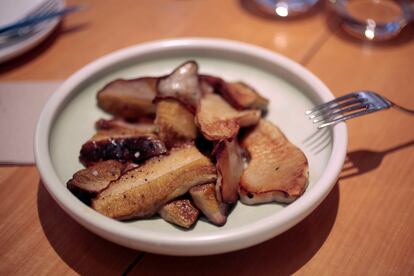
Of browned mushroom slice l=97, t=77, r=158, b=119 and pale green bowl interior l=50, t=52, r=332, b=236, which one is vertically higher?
browned mushroom slice l=97, t=77, r=158, b=119

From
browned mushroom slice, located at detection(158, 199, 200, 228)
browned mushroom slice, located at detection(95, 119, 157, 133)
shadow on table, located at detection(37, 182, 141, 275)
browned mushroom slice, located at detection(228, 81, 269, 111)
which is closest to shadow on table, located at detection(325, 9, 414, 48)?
browned mushroom slice, located at detection(228, 81, 269, 111)

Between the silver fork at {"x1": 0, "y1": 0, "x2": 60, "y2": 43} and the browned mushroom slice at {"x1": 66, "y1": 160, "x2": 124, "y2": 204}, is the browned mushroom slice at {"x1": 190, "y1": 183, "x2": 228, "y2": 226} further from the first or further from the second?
the silver fork at {"x1": 0, "y1": 0, "x2": 60, "y2": 43}

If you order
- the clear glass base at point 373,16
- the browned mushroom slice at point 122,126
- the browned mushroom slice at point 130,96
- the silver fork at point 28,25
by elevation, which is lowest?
the clear glass base at point 373,16

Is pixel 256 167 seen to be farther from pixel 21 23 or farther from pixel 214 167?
pixel 21 23

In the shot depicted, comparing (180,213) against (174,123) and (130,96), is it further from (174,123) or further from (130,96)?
(130,96)

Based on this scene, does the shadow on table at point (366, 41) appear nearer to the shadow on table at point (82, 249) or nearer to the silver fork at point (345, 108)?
the silver fork at point (345, 108)

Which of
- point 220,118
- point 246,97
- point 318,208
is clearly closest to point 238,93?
point 246,97

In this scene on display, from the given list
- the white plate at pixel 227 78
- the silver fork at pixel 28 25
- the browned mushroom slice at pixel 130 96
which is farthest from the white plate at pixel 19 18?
the browned mushroom slice at pixel 130 96
